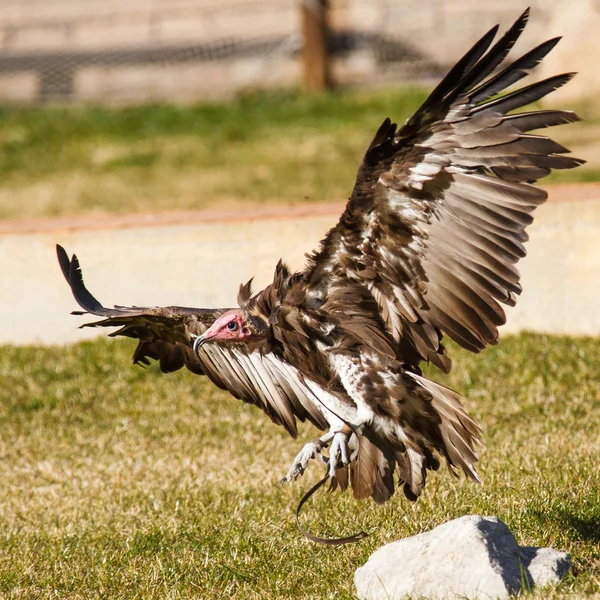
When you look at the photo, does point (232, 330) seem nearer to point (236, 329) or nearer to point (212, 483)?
point (236, 329)

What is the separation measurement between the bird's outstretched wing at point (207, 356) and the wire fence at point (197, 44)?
11524 mm

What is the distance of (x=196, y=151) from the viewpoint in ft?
48.4

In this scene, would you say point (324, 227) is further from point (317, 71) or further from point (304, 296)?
point (317, 71)

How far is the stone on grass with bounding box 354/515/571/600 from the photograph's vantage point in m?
4.13

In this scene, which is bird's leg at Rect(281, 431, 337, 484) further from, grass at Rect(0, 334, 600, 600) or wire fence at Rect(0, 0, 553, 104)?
wire fence at Rect(0, 0, 553, 104)

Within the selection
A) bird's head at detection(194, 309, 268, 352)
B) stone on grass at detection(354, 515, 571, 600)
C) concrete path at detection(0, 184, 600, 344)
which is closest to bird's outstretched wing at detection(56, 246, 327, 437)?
bird's head at detection(194, 309, 268, 352)

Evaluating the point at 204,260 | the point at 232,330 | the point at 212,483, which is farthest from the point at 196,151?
the point at 232,330

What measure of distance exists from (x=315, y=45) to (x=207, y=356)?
11.3 meters

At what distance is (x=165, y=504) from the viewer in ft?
19.9

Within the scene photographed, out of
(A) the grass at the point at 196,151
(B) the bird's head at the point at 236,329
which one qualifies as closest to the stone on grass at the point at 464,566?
(B) the bird's head at the point at 236,329

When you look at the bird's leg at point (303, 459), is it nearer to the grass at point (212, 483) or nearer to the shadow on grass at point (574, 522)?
the grass at point (212, 483)

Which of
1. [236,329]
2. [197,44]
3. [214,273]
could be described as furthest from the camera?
[197,44]

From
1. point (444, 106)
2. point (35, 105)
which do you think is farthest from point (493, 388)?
point (35, 105)

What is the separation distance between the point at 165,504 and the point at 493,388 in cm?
256
